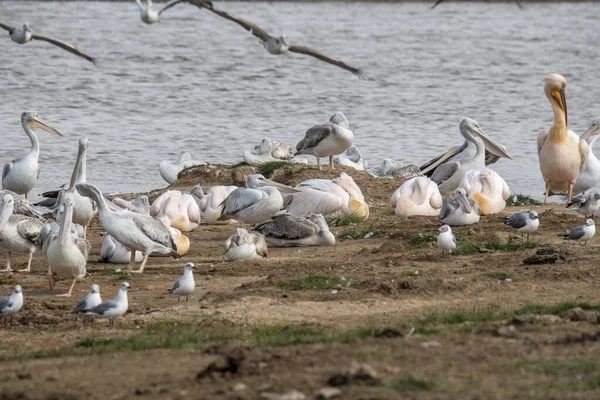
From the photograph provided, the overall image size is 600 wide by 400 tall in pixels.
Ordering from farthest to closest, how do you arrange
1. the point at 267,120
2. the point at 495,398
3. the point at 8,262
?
the point at 267,120 < the point at 8,262 < the point at 495,398

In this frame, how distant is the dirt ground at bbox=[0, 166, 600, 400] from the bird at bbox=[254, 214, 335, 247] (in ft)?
0.35

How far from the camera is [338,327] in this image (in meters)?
8.06

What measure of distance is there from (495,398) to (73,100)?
2119 cm

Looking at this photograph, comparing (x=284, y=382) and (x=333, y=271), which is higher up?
(x=284, y=382)

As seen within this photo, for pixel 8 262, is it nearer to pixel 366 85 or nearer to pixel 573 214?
pixel 573 214

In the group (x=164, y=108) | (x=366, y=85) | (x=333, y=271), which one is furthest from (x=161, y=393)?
(x=366, y=85)

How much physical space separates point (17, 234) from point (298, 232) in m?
2.53

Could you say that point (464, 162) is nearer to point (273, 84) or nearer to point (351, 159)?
point (351, 159)

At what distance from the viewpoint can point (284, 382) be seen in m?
5.94

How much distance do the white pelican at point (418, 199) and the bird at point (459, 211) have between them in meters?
0.78

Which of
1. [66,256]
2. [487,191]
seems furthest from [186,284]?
[487,191]

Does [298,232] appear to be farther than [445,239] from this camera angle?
Yes

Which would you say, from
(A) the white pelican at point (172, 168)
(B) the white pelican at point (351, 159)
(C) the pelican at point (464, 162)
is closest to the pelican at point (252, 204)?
(C) the pelican at point (464, 162)

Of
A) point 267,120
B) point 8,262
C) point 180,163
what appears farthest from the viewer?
point 267,120
